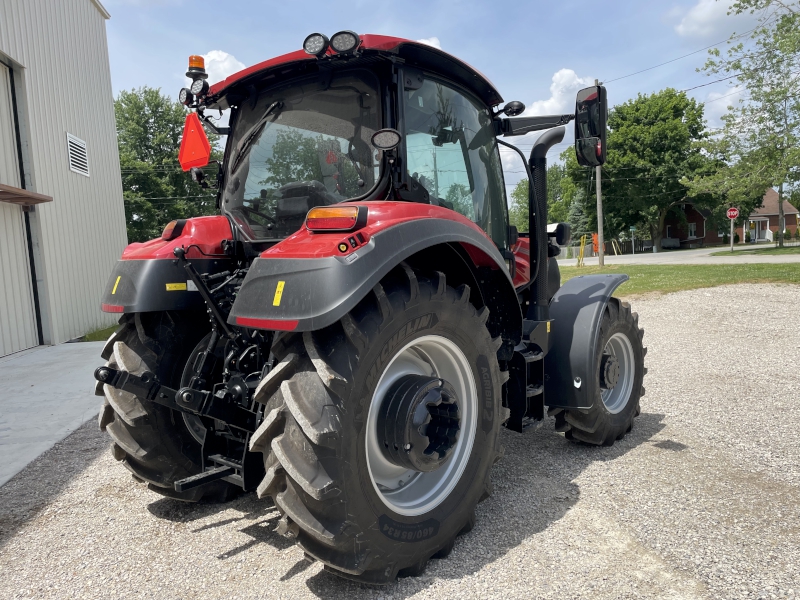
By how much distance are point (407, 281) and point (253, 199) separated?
1232mm

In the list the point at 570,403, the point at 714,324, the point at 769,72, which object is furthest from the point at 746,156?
the point at 570,403

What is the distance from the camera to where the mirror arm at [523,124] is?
11.9 ft

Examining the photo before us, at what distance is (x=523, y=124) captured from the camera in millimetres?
3697

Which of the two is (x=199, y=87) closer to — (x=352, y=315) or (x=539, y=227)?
(x=352, y=315)

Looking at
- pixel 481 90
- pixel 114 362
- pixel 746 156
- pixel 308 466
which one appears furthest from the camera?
pixel 746 156

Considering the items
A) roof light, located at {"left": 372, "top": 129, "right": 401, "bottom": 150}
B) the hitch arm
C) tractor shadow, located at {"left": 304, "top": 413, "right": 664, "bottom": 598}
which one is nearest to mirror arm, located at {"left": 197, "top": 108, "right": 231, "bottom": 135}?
roof light, located at {"left": 372, "top": 129, "right": 401, "bottom": 150}

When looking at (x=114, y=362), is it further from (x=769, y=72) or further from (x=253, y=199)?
(x=769, y=72)

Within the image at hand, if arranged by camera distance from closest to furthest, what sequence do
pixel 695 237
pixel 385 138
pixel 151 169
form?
1. pixel 385 138
2. pixel 151 169
3. pixel 695 237

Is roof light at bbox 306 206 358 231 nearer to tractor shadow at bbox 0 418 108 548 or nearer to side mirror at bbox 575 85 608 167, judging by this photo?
side mirror at bbox 575 85 608 167

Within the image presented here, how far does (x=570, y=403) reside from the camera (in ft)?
11.9

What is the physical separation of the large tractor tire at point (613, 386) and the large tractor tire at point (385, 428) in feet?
3.93

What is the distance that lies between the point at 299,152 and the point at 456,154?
85cm

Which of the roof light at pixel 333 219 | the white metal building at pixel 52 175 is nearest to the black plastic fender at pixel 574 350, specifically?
the roof light at pixel 333 219

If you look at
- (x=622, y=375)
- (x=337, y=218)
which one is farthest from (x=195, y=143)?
(x=622, y=375)
